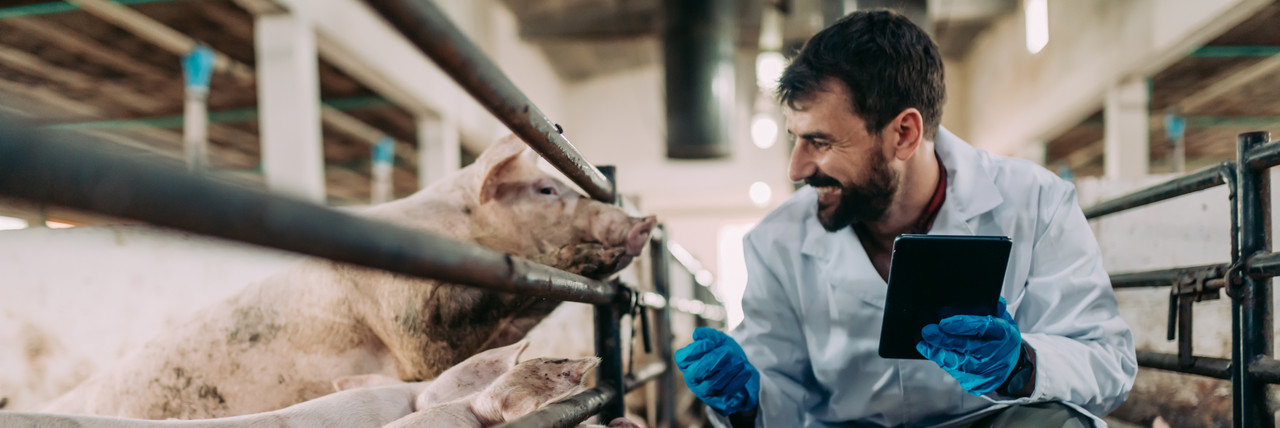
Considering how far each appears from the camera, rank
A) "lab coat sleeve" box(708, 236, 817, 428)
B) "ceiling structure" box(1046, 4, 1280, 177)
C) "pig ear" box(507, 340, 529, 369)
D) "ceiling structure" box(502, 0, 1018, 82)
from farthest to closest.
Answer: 1. "ceiling structure" box(502, 0, 1018, 82)
2. "ceiling structure" box(1046, 4, 1280, 177)
3. "lab coat sleeve" box(708, 236, 817, 428)
4. "pig ear" box(507, 340, 529, 369)

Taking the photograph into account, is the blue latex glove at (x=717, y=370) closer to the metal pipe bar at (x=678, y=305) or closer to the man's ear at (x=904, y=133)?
the metal pipe bar at (x=678, y=305)

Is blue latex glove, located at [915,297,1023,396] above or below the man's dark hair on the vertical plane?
below

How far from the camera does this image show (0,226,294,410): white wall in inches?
83.2

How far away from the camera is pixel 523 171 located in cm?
171

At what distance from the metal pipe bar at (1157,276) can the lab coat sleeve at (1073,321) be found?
0.30 meters

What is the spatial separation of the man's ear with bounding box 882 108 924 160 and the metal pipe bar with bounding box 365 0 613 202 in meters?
0.84

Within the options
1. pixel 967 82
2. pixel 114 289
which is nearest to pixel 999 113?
pixel 967 82

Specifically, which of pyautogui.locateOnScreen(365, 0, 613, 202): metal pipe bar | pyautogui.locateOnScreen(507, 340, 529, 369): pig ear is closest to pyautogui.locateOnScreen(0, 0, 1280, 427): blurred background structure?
pyautogui.locateOnScreen(365, 0, 613, 202): metal pipe bar

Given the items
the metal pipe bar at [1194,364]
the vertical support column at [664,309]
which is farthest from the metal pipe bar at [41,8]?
the metal pipe bar at [1194,364]

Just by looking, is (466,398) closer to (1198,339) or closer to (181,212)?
(181,212)

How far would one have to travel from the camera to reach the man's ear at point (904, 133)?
1858mm

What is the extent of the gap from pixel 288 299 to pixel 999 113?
10926 mm

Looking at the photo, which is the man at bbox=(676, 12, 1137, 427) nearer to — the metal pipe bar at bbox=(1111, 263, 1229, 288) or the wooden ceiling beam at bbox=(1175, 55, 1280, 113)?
the metal pipe bar at bbox=(1111, 263, 1229, 288)

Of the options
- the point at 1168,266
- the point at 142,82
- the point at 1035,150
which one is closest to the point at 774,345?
the point at 1168,266
